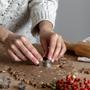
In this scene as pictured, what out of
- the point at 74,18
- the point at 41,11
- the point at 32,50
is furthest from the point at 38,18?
the point at 74,18

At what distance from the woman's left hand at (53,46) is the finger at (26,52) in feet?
0.17

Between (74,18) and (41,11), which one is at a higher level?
(41,11)

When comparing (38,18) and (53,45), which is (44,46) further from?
(38,18)

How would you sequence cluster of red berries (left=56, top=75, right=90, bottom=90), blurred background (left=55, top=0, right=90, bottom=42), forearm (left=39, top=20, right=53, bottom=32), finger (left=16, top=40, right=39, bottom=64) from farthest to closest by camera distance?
blurred background (left=55, top=0, right=90, bottom=42) < forearm (left=39, top=20, right=53, bottom=32) < finger (left=16, top=40, right=39, bottom=64) < cluster of red berries (left=56, top=75, right=90, bottom=90)

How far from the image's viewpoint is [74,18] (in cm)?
198

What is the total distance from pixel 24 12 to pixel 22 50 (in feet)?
1.17

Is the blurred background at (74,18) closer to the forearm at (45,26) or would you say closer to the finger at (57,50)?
the forearm at (45,26)

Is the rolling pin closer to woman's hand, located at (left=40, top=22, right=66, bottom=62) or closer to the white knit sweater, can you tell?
woman's hand, located at (left=40, top=22, right=66, bottom=62)

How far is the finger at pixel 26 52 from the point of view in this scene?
977mm

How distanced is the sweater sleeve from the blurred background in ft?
2.19

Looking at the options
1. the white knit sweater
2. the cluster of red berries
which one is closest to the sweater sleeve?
the white knit sweater

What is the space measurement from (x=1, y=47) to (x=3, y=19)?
22cm

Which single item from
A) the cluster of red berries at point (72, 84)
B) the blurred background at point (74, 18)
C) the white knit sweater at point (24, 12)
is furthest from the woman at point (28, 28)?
the blurred background at point (74, 18)

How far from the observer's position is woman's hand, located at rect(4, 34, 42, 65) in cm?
98
